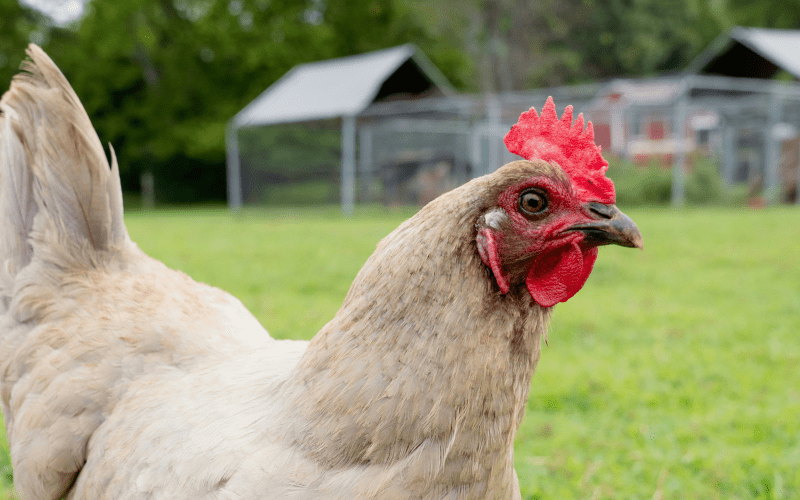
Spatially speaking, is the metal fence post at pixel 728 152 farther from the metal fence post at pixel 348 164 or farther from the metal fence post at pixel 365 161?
the metal fence post at pixel 348 164

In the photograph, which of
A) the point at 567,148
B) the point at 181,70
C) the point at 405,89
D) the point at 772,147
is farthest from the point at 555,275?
the point at 181,70

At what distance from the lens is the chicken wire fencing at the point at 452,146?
49.3ft

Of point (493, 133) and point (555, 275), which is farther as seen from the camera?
point (493, 133)

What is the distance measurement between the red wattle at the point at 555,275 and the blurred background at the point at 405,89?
512 inches

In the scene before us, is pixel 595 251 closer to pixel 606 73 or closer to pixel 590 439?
pixel 590 439

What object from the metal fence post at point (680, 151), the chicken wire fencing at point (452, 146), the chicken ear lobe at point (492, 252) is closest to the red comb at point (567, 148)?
the chicken ear lobe at point (492, 252)

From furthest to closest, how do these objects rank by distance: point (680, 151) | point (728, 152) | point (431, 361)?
1. point (728, 152)
2. point (680, 151)
3. point (431, 361)

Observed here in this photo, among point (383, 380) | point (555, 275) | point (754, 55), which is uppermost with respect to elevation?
point (754, 55)

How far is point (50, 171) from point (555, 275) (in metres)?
1.88

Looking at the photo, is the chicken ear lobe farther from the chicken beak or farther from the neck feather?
the chicken beak

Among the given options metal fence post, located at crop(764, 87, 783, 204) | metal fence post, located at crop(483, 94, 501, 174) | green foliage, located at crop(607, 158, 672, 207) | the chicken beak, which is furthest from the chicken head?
metal fence post, located at crop(764, 87, 783, 204)

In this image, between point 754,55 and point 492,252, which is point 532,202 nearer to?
point 492,252

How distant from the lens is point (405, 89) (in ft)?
61.4

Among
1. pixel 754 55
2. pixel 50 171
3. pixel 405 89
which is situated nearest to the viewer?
pixel 50 171
